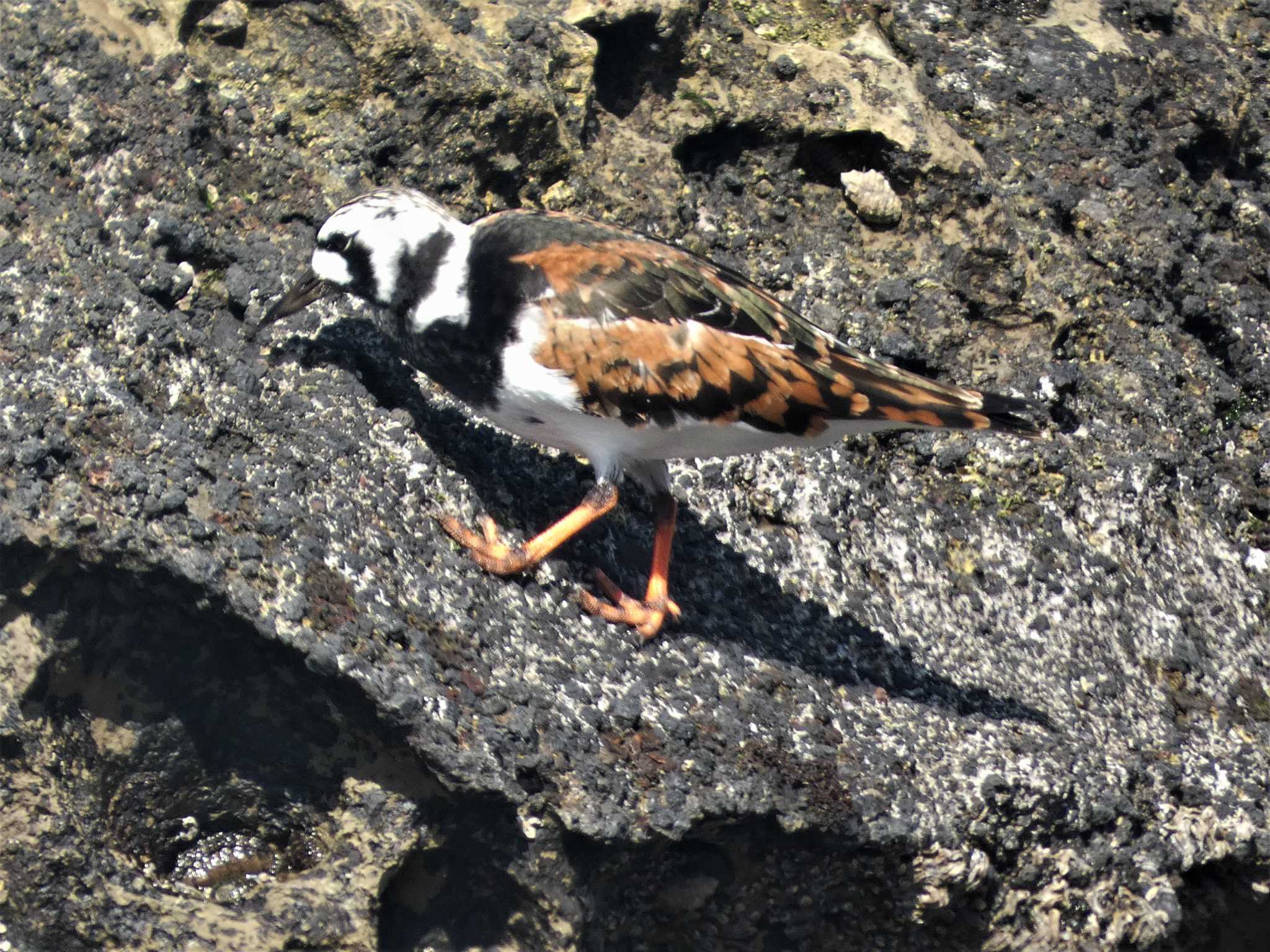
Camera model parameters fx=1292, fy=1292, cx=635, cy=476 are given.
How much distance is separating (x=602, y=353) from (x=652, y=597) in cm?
75

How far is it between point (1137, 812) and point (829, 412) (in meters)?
1.49

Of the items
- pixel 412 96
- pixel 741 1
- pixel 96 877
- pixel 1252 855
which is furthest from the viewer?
pixel 741 1

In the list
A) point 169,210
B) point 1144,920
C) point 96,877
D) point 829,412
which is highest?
point 169,210

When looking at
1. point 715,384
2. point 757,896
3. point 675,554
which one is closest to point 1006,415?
point 715,384

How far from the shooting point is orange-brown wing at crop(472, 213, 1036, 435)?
3.73 metres

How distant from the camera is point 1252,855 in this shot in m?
3.87

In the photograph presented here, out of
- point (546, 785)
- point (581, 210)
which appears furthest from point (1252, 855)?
point (581, 210)

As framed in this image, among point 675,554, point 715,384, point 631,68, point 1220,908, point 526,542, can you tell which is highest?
point 631,68

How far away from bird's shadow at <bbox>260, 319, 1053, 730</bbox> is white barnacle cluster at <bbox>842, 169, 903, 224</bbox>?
57.1 inches

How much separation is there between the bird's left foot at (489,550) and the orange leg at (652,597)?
0.24 m

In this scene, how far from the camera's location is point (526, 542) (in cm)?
387

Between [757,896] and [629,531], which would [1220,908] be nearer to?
[757,896]

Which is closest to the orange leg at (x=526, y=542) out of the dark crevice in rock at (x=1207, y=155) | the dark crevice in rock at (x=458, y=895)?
the dark crevice in rock at (x=458, y=895)

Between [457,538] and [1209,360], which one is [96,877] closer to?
[457,538]
